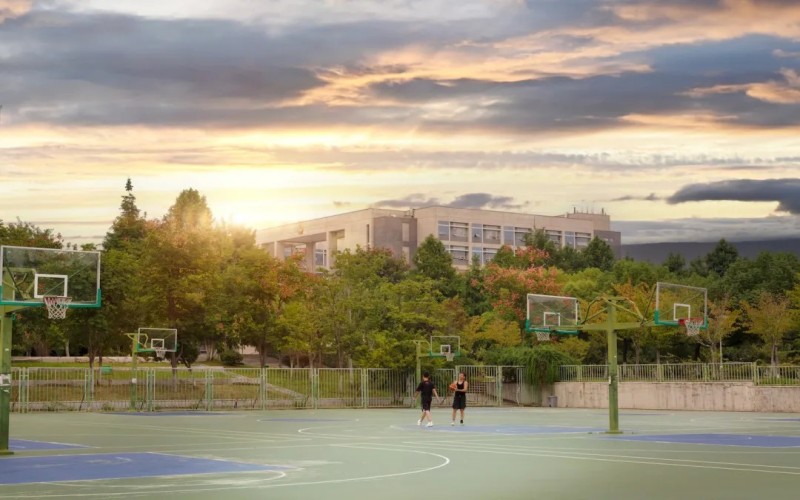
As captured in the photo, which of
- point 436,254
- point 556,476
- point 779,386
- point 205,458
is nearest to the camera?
point 556,476

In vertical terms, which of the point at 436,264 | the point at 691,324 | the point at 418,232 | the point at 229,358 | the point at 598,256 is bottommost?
the point at 229,358

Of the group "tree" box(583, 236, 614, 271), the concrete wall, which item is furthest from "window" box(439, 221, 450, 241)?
the concrete wall

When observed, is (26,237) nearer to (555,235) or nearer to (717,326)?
(717,326)

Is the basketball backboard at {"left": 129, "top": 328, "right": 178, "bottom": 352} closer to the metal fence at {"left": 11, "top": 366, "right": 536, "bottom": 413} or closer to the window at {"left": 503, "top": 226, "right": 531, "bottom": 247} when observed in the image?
the metal fence at {"left": 11, "top": 366, "right": 536, "bottom": 413}

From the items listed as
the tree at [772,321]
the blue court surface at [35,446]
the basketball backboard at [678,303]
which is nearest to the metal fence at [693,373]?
the tree at [772,321]

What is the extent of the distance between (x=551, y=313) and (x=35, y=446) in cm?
2016

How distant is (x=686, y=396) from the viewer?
58.6m

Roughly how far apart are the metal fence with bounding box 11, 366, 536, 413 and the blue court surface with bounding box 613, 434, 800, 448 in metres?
31.8

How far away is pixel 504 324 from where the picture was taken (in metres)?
78.3

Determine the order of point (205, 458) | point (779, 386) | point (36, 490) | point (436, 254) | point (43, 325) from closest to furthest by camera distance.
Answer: point (36, 490), point (205, 458), point (779, 386), point (43, 325), point (436, 254)

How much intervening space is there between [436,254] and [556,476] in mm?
85215

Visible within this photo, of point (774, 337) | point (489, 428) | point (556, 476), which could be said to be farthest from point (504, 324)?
point (556, 476)

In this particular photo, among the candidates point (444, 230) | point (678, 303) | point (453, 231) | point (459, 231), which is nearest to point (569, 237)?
point (459, 231)

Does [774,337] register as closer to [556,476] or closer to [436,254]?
[436,254]
